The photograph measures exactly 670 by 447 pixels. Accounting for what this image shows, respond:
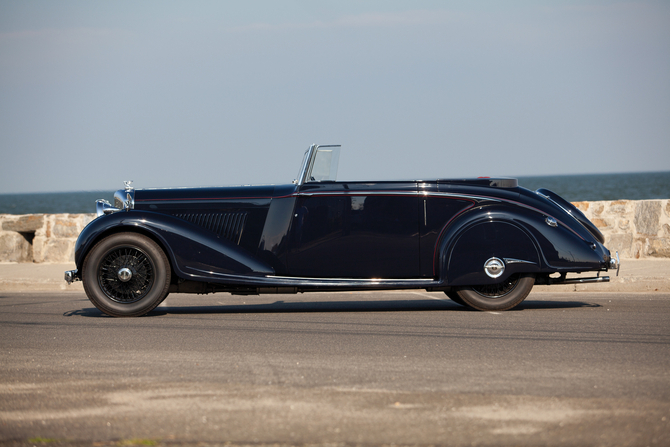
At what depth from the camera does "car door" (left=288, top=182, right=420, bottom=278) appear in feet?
23.2

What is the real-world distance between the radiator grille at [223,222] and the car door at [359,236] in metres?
0.55

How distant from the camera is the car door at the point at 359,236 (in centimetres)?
708

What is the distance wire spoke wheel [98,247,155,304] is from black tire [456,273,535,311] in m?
3.19

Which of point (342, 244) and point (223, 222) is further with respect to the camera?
point (223, 222)

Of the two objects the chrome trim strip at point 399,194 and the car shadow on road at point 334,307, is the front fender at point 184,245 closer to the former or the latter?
the car shadow on road at point 334,307

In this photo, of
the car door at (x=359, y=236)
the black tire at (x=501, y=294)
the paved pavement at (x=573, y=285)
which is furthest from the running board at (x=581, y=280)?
the paved pavement at (x=573, y=285)

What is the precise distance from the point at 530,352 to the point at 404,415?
1.88 m

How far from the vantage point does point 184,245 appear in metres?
7.08

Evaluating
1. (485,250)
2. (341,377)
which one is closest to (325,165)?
(485,250)

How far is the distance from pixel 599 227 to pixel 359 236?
6.16m

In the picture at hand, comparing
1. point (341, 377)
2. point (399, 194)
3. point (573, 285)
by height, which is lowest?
point (341, 377)

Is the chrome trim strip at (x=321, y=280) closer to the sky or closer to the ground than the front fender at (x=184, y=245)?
closer to the ground

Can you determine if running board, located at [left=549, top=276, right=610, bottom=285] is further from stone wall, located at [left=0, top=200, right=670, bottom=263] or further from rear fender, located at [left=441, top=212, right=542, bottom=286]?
stone wall, located at [left=0, top=200, right=670, bottom=263]

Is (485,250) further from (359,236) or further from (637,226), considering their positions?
(637,226)
